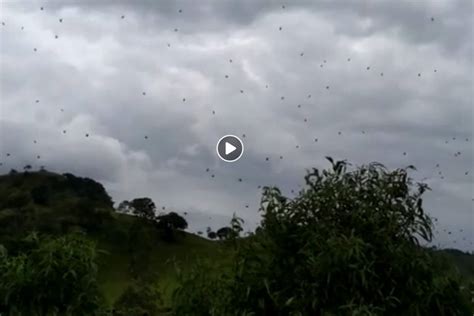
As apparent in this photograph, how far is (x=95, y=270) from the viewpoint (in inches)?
335

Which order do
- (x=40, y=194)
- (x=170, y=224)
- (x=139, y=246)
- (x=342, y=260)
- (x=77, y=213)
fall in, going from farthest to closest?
(x=170, y=224) < (x=40, y=194) < (x=77, y=213) < (x=139, y=246) < (x=342, y=260)

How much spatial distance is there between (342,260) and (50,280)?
8.90 feet

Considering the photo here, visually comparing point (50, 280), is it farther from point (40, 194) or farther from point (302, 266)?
point (40, 194)

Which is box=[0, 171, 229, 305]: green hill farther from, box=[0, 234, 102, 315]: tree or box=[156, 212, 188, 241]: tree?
box=[0, 234, 102, 315]: tree

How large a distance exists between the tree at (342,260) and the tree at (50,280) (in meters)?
0.96

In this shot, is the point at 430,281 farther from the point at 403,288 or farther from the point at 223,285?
the point at 223,285

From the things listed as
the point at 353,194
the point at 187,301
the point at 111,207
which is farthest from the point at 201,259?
the point at 111,207

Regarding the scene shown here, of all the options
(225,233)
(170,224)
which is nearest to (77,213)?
(170,224)

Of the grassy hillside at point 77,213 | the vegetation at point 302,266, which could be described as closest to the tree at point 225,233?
the vegetation at point 302,266

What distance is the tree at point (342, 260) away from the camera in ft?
26.1

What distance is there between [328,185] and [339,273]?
97 centimetres

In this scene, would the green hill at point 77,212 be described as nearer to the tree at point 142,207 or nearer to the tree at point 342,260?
the tree at point 142,207

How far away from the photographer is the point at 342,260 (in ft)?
25.9

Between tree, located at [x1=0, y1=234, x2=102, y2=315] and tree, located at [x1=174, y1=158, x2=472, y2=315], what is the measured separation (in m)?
0.96
